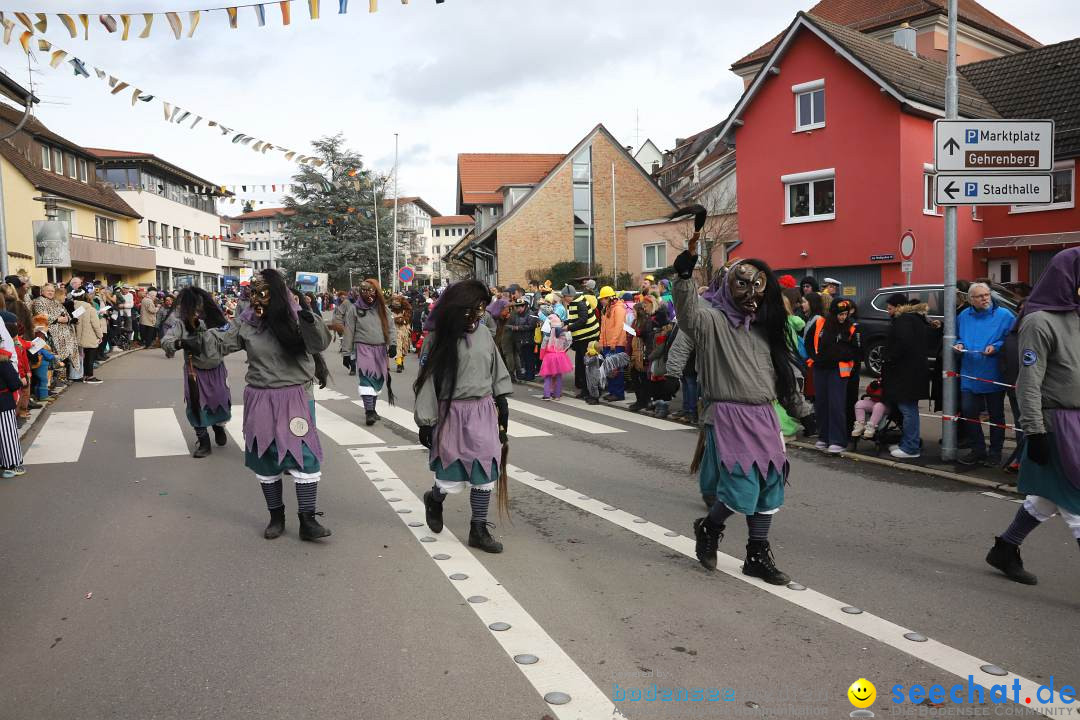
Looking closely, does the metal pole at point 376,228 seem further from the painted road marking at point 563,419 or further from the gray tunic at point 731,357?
the gray tunic at point 731,357

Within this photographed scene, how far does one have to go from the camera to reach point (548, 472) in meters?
8.63

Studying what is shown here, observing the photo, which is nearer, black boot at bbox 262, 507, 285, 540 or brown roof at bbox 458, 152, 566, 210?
black boot at bbox 262, 507, 285, 540

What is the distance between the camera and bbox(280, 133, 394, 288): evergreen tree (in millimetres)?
68375

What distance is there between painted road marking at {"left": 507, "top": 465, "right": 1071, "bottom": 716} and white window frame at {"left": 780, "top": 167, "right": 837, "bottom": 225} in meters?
21.1

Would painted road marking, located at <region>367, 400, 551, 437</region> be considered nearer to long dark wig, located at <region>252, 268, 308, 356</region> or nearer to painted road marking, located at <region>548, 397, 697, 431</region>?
painted road marking, located at <region>548, 397, 697, 431</region>

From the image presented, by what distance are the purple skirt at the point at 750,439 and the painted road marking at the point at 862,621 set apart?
2.32 ft

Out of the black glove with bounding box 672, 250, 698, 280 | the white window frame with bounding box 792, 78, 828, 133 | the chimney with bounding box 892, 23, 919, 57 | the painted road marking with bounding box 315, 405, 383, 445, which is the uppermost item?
the chimney with bounding box 892, 23, 919, 57

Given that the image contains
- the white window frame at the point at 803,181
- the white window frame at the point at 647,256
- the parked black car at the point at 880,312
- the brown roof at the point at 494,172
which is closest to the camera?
the parked black car at the point at 880,312

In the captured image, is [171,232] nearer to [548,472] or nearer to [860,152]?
[860,152]

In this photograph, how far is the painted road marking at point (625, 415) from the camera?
11.9 meters

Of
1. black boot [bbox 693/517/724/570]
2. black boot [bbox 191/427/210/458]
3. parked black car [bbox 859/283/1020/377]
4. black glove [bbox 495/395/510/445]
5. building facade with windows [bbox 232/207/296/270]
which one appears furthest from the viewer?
building facade with windows [bbox 232/207/296/270]

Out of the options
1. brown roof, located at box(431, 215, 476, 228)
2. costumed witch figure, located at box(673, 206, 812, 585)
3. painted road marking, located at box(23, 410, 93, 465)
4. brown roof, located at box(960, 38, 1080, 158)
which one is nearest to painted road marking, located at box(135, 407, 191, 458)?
painted road marking, located at box(23, 410, 93, 465)

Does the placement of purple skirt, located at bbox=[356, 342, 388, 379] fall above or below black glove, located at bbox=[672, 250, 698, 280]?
below

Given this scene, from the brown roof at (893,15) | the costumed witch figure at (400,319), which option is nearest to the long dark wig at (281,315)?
the costumed witch figure at (400,319)
